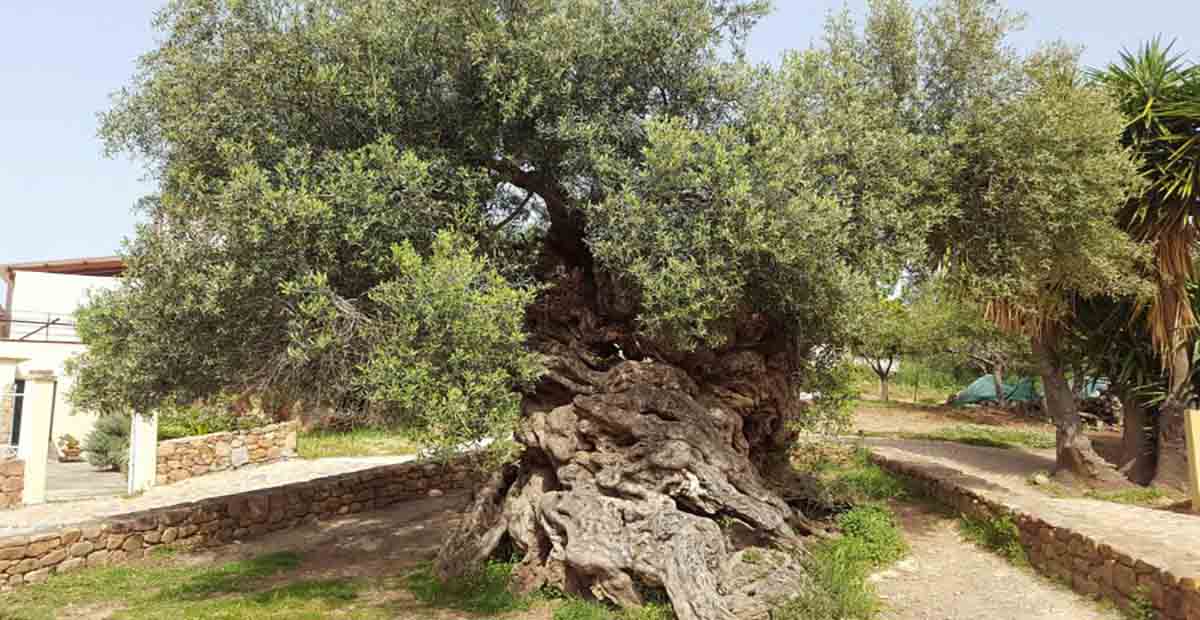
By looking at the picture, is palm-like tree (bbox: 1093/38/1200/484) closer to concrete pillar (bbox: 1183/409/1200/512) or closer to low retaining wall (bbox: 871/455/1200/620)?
concrete pillar (bbox: 1183/409/1200/512)

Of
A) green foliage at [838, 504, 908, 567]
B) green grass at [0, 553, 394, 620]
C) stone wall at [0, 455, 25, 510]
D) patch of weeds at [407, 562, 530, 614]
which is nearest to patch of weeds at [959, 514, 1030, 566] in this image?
green foliage at [838, 504, 908, 567]

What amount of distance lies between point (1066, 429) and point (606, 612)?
10930 mm

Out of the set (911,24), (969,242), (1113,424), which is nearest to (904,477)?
(969,242)

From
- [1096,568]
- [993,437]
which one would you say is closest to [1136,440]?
[993,437]

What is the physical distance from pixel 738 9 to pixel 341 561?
9.75 meters

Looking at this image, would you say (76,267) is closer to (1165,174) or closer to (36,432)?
(36,432)

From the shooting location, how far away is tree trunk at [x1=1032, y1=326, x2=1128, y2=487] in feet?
49.5

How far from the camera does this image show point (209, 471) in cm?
2002

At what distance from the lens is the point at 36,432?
15273mm

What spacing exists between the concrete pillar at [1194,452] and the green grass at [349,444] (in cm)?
1688

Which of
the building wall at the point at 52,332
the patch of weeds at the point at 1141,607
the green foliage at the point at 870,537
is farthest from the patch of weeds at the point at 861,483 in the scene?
the building wall at the point at 52,332

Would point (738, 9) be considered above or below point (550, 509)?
above

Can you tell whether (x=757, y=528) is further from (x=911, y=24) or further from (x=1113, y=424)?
(x=1113, y=424)

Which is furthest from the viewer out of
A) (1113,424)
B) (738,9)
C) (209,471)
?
(1113,424)
